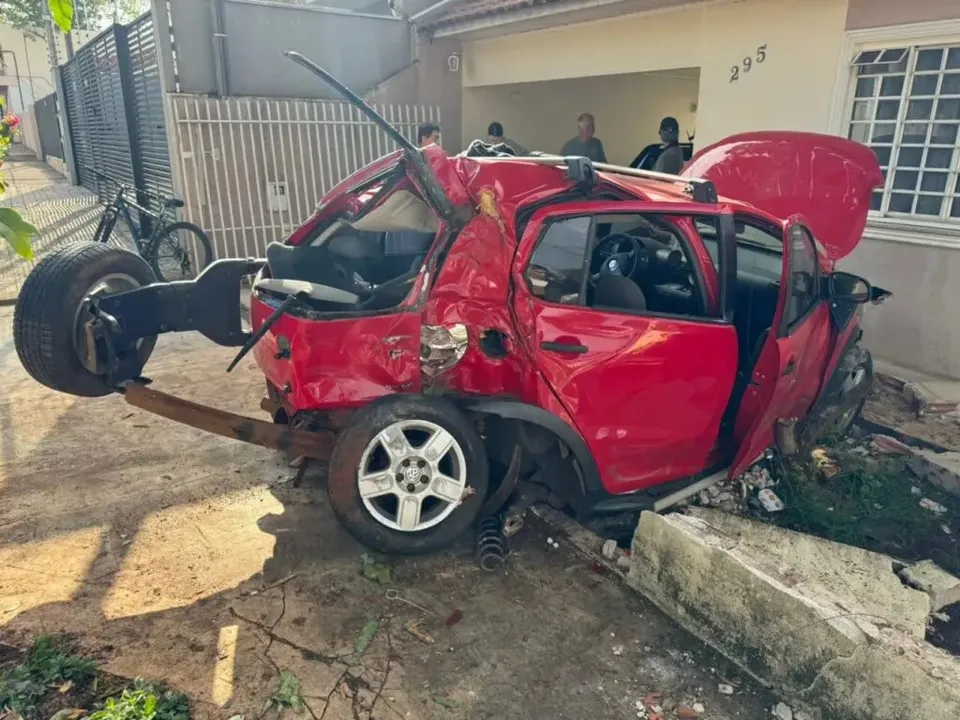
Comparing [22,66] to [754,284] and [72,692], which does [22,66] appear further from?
[72,692]

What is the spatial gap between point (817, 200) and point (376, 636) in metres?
4.19

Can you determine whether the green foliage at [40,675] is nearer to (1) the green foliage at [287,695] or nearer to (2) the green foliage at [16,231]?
(1) the green foliage at [287,695]

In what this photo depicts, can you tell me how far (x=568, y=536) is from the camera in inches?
151

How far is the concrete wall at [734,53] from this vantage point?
6609 millimetres

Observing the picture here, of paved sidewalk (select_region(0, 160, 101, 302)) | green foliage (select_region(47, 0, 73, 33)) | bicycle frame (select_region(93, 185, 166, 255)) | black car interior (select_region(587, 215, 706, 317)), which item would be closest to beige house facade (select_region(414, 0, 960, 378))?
black car interior (select_region(587, 215, 706, 317))

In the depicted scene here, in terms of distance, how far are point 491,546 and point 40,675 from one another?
192 cm

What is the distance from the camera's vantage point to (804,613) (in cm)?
262

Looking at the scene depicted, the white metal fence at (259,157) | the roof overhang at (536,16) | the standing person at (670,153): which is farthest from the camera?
the white metal fence at (259,157)

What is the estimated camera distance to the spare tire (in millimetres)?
3668

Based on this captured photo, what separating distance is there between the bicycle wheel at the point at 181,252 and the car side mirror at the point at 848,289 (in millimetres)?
7552

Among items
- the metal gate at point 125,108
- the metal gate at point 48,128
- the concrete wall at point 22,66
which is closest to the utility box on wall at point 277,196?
the metal gate at point 125,108

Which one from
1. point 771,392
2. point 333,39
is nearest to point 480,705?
point 771,392

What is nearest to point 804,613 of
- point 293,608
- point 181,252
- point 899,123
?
point 293,608

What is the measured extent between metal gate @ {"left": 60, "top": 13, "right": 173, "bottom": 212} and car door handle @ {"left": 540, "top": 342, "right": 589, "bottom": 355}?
815 centimetres
